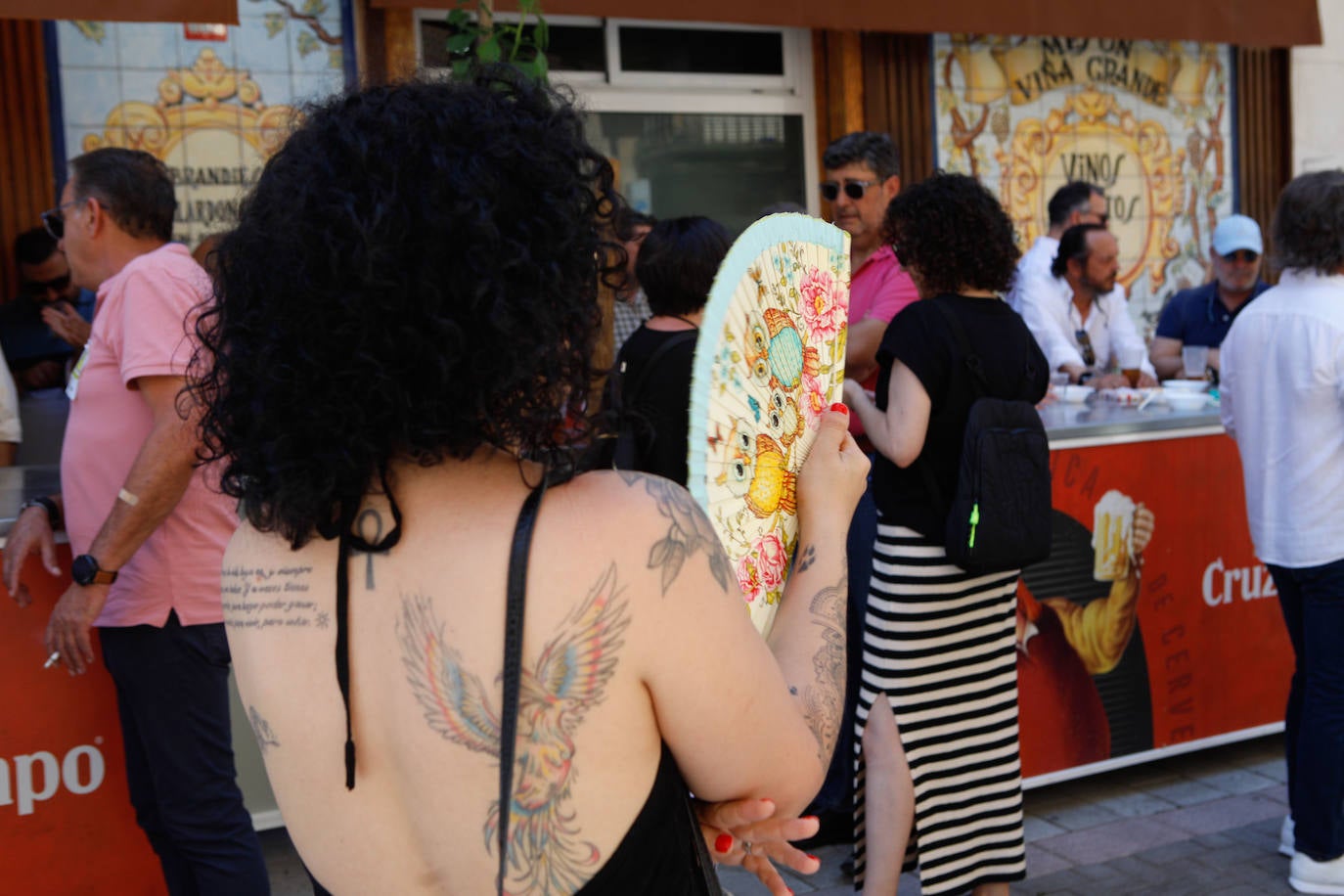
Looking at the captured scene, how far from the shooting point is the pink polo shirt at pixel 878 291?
13.3ft

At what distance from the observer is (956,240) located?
3.36 meters

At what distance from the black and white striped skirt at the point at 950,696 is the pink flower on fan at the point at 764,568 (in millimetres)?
1621

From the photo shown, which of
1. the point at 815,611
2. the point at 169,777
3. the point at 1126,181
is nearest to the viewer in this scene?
the point at 815,611

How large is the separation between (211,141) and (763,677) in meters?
5.55

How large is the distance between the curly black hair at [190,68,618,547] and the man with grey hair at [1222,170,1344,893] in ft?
9.83

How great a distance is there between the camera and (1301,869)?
382cm

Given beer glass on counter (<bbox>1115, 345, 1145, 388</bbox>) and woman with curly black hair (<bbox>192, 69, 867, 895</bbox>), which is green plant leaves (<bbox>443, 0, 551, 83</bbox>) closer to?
woman with curly black hair (<bbox>192, 69, 867, 895</bbox>)

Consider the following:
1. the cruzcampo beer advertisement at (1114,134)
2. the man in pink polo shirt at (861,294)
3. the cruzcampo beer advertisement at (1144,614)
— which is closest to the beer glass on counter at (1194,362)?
the cruzcampo beer advertisement at (1144,614)

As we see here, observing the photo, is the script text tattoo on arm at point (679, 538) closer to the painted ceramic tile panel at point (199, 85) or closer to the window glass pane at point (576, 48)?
the painted ceramic tile panel at point (199, 85)

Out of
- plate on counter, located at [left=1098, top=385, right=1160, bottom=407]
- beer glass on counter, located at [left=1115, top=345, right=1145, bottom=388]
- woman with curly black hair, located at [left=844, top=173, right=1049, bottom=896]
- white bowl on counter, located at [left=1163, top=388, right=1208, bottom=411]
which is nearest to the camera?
woman with curly black hair, located at [left=844, top=173, right=1049, bottom=896]

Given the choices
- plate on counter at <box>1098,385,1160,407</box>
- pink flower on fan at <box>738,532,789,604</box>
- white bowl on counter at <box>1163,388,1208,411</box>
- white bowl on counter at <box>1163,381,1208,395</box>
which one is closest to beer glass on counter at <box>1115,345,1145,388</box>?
white bowl on counter at <box>1163,381,1208,395</box>

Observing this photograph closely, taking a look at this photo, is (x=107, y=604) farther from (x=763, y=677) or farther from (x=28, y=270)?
(x=28, y=270)

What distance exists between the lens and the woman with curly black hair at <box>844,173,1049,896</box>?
131 inches

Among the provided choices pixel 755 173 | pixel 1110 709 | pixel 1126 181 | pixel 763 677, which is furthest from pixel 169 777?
pixel 1126 181
